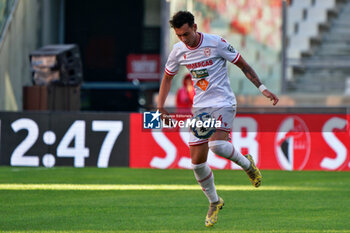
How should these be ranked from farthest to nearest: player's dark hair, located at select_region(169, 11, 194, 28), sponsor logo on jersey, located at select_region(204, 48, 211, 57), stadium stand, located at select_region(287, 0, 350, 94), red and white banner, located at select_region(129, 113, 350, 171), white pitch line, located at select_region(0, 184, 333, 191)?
1. stadium stand, located at select_region(287, 0, 350, 94)
2. red and white banner, located at select_region(129, 113, 350, 171)
3. white pitch line, located at select_region(0, 184, 333, 191)
4. sponsor logo on jersey, located at select_region(204, 48, 211, 57)
5. player's dark hair, located at select_region(169, 11, 194, 28)

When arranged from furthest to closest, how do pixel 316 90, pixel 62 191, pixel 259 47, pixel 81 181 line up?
1. pixel 316 90
2. pixel 259 47
3. pixel 81 181
4. pixel 62 191

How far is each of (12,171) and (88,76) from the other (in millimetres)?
16536

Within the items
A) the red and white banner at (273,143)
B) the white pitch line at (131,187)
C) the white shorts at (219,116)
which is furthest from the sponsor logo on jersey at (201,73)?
the red and white banner at (273,143)

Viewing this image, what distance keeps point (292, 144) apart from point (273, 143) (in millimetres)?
347

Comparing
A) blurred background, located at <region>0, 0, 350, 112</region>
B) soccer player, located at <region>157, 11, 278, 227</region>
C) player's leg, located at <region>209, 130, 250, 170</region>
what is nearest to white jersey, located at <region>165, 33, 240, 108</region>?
soccer player, located at <region>157, 11, 278, 227</region>

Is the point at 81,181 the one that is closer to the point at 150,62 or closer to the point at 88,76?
the point at 150,62

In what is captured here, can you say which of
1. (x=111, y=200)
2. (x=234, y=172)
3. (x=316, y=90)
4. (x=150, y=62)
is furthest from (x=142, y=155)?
(x=150, y=62)

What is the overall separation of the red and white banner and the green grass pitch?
13.0 inches

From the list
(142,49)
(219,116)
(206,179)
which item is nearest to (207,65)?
(219,116)

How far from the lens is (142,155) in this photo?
15.3 m

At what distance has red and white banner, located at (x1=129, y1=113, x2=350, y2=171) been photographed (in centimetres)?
1470

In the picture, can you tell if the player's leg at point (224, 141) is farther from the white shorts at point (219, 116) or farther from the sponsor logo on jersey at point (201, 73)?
the sponsor logo on jersey at point (201, 73)

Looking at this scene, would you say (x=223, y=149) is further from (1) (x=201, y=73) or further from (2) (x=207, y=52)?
(2) (x=207, y=52)

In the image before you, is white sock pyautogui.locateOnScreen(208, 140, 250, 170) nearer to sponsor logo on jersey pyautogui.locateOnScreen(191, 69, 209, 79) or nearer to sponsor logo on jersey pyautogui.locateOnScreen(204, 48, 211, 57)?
sponsor logo on jersey pyautogui.locateOnScreen(191, 69, 209, 79)
